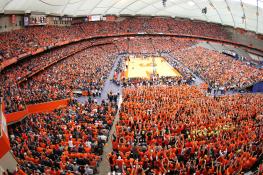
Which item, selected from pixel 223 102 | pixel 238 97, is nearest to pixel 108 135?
pixel 223 102

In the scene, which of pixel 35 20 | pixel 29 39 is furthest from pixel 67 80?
pixel 35 20

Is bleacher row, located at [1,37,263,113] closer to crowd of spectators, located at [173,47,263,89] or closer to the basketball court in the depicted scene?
crowd of spectators, located at [173,47,263,89]

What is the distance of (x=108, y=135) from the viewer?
1611cm

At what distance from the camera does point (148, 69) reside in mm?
43094

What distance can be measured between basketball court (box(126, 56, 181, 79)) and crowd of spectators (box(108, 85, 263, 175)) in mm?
16100

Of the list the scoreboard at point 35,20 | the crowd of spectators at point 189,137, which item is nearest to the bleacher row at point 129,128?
the crowd of spectators at point 189,137

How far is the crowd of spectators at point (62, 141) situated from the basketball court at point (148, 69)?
19816 millimetres

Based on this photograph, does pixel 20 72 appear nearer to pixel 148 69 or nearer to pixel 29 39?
pixel 29 39

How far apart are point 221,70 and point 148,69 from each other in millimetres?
11186

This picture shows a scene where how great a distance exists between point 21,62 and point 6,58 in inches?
242

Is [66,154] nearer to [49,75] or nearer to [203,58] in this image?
[49,75]

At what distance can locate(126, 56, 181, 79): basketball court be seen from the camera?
39.2 m

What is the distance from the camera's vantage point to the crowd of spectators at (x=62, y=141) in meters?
11.8

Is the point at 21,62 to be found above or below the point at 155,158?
above
